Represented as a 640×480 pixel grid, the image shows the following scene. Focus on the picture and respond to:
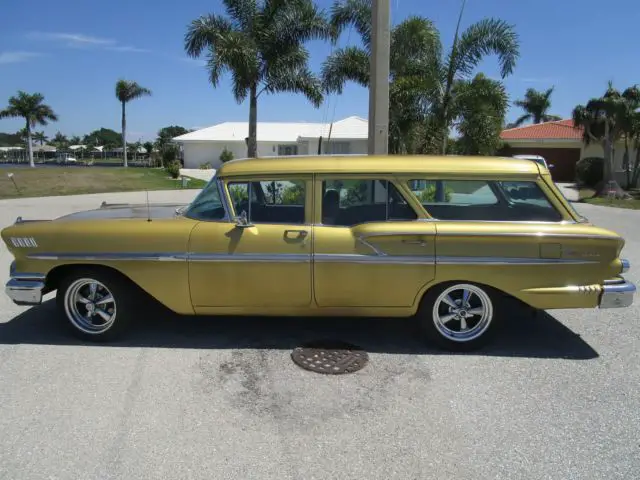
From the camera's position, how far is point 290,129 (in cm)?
4916

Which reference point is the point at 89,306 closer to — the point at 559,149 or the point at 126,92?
the point at 559,149

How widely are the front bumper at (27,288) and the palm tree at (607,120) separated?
80.3ft

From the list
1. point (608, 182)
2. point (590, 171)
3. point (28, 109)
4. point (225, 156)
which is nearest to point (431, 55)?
point (608, 182)

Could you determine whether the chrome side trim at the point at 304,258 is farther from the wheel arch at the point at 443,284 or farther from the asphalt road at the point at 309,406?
the asphalt road at the point at 309,406

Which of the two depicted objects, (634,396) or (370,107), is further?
(370,107)

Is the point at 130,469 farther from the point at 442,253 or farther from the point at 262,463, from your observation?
the point at 442,253

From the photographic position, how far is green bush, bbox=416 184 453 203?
4.40 meters

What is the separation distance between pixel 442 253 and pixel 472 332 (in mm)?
759

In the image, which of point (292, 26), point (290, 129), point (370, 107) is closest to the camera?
point (370, 107)

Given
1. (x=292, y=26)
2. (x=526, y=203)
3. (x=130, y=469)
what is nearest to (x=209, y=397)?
(x=130, y=469)

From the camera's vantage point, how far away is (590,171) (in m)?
28.7

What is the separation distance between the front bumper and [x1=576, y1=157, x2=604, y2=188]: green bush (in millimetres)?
29672

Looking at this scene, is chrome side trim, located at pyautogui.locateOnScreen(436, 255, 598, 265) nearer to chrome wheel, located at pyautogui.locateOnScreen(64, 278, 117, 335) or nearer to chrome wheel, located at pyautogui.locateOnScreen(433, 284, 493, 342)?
chrome wheel, located at pyautogui.locateOnScreen(433, 284, 493, 342)

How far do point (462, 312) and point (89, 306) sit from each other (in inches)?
126
